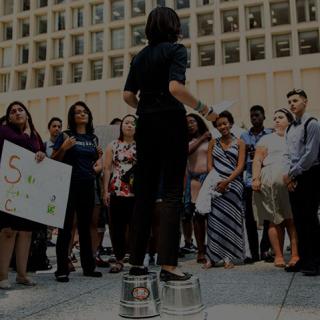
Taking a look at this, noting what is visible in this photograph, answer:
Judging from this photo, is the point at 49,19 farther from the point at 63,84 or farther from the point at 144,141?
the point at 144,141

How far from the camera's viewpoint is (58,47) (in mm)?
34938

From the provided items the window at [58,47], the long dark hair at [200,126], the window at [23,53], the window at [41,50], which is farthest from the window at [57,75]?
the long dark hair at [200,126]

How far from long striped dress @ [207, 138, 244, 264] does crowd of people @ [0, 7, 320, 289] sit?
1 centimetres

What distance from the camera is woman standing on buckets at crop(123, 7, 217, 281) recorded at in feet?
8.25

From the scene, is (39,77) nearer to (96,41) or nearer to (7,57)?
(7,57)

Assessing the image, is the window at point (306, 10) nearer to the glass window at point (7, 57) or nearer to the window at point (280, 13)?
the window at point (280, 13)

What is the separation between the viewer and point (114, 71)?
3247 cm

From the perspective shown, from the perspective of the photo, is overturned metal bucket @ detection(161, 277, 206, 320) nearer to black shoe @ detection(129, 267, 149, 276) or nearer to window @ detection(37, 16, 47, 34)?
black shoe @ detection(129, 267, 149, 276)

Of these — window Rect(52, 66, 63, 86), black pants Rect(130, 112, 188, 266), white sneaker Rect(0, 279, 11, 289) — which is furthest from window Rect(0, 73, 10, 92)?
black pants Rect(130, 112, 188, 266)

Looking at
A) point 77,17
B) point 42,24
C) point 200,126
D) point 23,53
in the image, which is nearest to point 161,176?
point 200,126

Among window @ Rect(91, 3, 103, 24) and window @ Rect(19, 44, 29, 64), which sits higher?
window @ Rect(91, 3, 103, 24)

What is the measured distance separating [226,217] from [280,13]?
88.6ft

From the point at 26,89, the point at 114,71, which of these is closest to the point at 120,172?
the point at 114,71

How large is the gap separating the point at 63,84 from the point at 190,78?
35.6 ft
